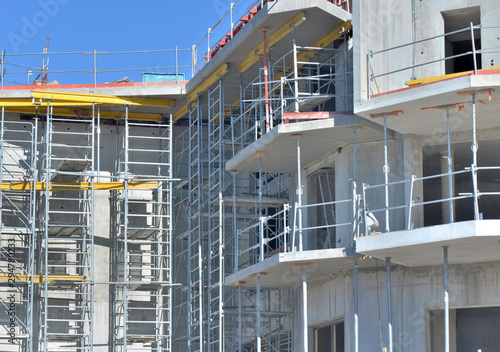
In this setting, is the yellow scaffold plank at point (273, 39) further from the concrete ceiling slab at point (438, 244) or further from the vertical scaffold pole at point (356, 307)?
the concrete ceiling slab at point (438, 244)

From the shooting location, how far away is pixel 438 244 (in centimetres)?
2231

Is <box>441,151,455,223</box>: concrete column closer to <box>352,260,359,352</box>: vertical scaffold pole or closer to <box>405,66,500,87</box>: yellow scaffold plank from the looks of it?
<box>405,66,500,87</box>: yellow scaffold plank

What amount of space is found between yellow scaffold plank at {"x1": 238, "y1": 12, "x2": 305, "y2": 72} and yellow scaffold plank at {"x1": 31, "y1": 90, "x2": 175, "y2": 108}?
442 cm

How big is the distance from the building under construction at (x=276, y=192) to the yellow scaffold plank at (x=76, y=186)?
0.07 meters

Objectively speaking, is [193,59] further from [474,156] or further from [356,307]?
[474,156]

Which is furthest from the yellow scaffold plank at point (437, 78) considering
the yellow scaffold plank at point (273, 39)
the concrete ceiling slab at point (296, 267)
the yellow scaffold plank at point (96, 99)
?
the yellow scaffold plank at point (96, 99)

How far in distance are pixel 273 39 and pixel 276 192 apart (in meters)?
5.17

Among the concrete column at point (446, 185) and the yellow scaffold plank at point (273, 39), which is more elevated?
the yellow scaffold plank at point (273, 39)

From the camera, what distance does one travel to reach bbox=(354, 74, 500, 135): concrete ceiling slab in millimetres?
22406

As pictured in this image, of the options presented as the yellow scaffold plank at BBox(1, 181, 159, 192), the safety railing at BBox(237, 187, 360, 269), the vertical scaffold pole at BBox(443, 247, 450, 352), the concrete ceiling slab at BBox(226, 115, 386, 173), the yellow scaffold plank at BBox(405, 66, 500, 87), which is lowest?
the vertical scaffold pole at BBox(443, 247, 450, 352)

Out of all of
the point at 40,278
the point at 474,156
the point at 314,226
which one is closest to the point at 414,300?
the point at 474,156

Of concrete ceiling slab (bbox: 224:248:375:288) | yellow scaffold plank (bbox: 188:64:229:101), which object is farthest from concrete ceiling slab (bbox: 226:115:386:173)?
yellow scaffold plank (bbox: 188:64:229:101)

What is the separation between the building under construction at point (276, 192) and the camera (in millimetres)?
23953

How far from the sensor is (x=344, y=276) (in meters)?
26.3
